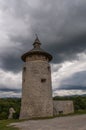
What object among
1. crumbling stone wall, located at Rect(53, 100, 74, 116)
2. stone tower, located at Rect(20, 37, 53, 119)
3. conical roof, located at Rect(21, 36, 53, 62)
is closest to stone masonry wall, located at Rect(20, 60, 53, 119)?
stone tower, located at Rect(20, 37, 53, 119)

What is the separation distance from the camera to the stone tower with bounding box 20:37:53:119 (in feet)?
60.0

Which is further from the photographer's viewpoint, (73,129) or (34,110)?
(34,110)

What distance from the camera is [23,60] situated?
20.7 meters

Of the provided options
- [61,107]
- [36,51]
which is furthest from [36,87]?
[61,107]

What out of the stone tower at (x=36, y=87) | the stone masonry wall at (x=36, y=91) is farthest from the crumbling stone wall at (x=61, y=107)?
the stone masonry wall at (x=36, y=91)

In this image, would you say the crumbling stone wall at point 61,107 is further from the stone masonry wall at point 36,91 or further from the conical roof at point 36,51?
the conical roof at point 36,51

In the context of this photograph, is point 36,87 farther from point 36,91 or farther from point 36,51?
point 36,51

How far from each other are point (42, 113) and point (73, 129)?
9.94 meters

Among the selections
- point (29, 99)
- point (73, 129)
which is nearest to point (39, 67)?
point (29, 99)

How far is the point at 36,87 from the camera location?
18422 millimetres

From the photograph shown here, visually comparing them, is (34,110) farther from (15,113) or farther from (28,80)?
(15,113)

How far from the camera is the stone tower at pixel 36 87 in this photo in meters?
18.3

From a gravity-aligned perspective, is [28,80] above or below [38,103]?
above

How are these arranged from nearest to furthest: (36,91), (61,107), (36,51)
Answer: (36,91)
(36,51)
(61,107)
